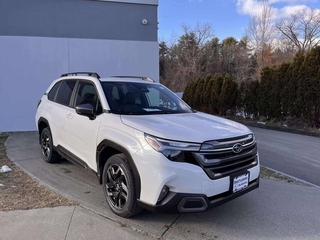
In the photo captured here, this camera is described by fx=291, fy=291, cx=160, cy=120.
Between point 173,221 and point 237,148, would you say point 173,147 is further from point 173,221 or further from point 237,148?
point 173,221

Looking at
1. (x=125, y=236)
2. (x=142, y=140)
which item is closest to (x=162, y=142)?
(x=142, y=140)

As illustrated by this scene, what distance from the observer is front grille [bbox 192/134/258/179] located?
10.3ft

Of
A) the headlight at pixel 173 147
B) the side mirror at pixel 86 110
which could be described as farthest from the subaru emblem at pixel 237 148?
the side mirror at pixel 86 110

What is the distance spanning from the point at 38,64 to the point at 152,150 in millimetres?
8065

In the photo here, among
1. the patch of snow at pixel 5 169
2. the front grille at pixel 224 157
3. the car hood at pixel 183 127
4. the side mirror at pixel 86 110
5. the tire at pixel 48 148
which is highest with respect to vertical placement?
the side mirror at pixel 86 110

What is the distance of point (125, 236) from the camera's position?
10.7 feet

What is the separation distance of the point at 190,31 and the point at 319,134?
32741mm

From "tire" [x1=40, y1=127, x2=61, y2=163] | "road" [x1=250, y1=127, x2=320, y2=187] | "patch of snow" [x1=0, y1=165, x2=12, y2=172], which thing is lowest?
"road" [x1=250, y1=127, x2=320, y2=187]

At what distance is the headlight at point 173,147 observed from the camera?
310 centimetres

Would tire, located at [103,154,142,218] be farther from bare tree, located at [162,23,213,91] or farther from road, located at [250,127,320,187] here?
bare tree, located at [162,23,213,91]

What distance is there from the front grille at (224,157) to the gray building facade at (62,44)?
7.60m

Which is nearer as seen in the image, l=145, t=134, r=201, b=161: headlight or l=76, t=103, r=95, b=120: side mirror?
l=145, t=134, r=201, b=161: headlight

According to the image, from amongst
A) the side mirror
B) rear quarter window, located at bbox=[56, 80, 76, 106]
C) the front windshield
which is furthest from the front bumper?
rear quarter window, located at bbox=[56, 80, 76, 106]

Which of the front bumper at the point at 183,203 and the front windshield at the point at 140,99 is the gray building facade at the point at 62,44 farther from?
the front bumper at the point at 183,203
